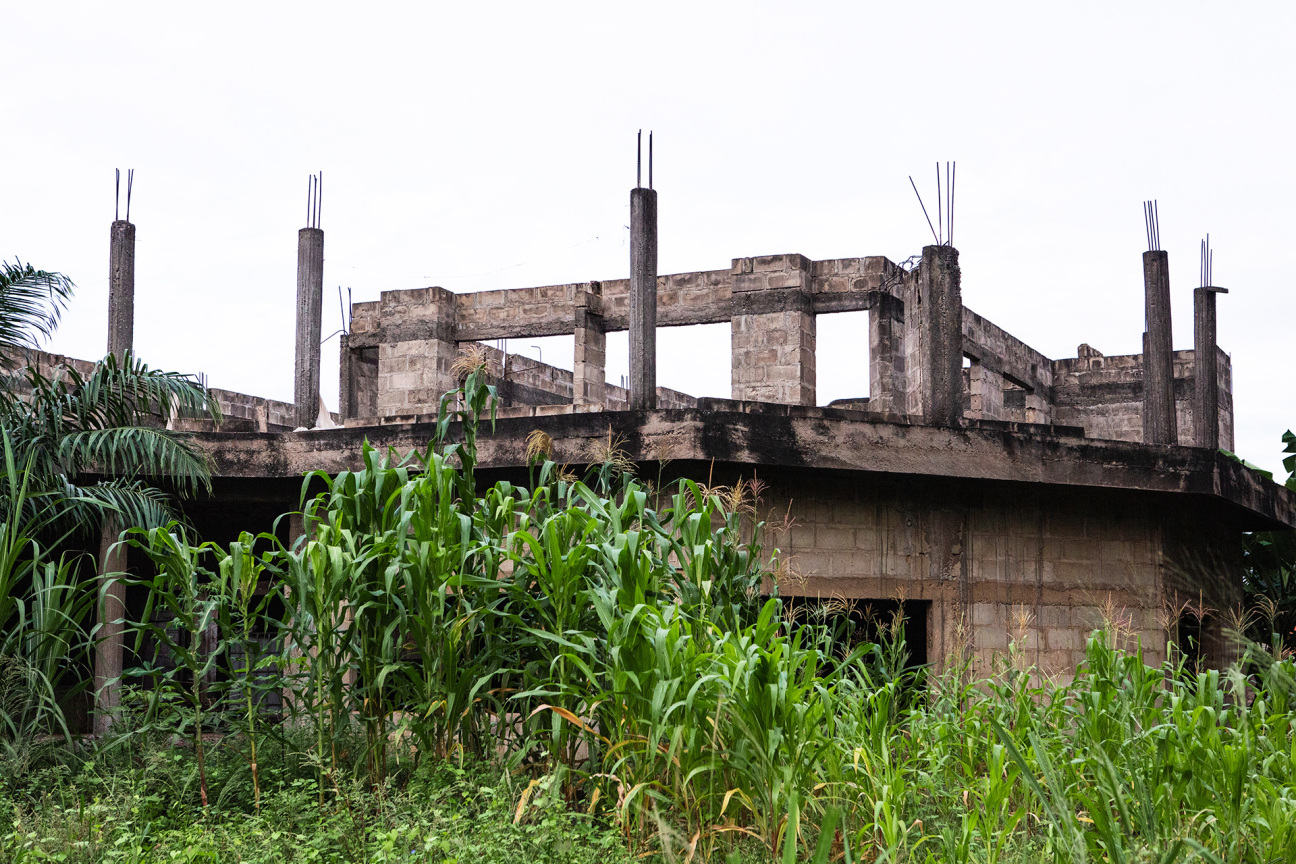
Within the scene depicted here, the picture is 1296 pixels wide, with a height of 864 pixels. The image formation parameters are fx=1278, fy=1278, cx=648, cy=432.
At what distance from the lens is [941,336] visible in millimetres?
9672

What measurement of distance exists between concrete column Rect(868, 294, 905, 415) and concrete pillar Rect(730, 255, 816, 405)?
753mm

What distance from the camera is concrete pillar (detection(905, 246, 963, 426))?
947 centimetres

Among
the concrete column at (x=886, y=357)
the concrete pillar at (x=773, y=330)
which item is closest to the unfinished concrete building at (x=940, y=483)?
the concrete column at (x=886, y=357)

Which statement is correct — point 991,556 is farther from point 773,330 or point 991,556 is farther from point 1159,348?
point 773,330

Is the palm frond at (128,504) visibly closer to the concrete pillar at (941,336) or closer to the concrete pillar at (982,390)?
the concrete pillar at (941,336)

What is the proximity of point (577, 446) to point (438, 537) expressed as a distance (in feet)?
11.2

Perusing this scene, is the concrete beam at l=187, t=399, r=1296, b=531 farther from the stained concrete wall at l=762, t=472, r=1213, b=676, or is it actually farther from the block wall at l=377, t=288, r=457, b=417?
the block wall at l=377, t=288, r=457, b=417

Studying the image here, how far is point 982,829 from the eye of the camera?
13.8ft

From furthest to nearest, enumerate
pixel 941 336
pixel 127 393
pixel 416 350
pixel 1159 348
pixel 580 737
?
pixel 416 350 → pixel 1159 348 → pixel 941 336 → pixel 127 393 → pixel 580 737

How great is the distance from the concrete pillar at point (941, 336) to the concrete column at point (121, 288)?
6.89 metres

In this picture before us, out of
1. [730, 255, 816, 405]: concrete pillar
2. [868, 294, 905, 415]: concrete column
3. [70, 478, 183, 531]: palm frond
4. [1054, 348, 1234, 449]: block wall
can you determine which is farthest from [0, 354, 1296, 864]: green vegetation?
[1054, 348, 1234, 449]: block wall

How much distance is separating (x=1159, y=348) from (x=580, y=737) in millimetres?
8285

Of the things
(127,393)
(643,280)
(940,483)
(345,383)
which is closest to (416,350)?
(345,383)

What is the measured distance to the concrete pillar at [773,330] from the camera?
15.7 metres
